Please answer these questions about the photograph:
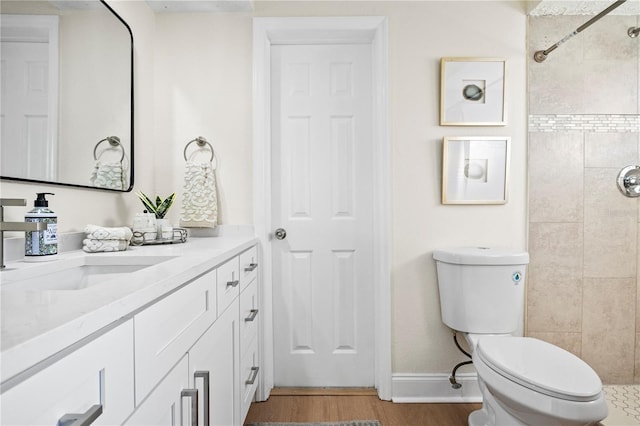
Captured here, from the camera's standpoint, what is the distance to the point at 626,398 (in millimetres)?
1875

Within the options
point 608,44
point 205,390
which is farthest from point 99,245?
point 608,44

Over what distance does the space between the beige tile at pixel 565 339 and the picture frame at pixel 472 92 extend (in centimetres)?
115

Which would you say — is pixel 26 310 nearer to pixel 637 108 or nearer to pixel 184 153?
pixel 184 153

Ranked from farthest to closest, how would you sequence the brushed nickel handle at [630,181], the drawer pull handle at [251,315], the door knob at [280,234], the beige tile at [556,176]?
the door knob at [280,234], the beige tile at [556,176], the brushed nickel handle at [630,181], the drawer pull handle at [251,315]

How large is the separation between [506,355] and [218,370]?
1.05 metres

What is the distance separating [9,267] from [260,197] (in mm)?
1148

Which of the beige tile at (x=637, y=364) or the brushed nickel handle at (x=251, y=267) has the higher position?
the brushed nickel handle at (x=251, y=267)

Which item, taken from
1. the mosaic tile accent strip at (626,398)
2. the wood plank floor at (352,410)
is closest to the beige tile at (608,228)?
the mosaic tile accent strip at (626,398)

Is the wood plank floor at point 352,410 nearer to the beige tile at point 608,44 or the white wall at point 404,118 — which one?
the white wall at point 404,118

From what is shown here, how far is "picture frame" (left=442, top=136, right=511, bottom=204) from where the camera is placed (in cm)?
193

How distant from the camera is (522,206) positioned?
197 centimetres

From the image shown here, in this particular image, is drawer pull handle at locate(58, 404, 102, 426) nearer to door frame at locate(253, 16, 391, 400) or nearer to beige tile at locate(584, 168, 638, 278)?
door frame at locate(253, 16, 391, 400)

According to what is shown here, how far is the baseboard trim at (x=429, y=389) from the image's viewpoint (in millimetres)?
1955

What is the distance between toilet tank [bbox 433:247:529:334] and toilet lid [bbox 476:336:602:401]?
217 millimetres
